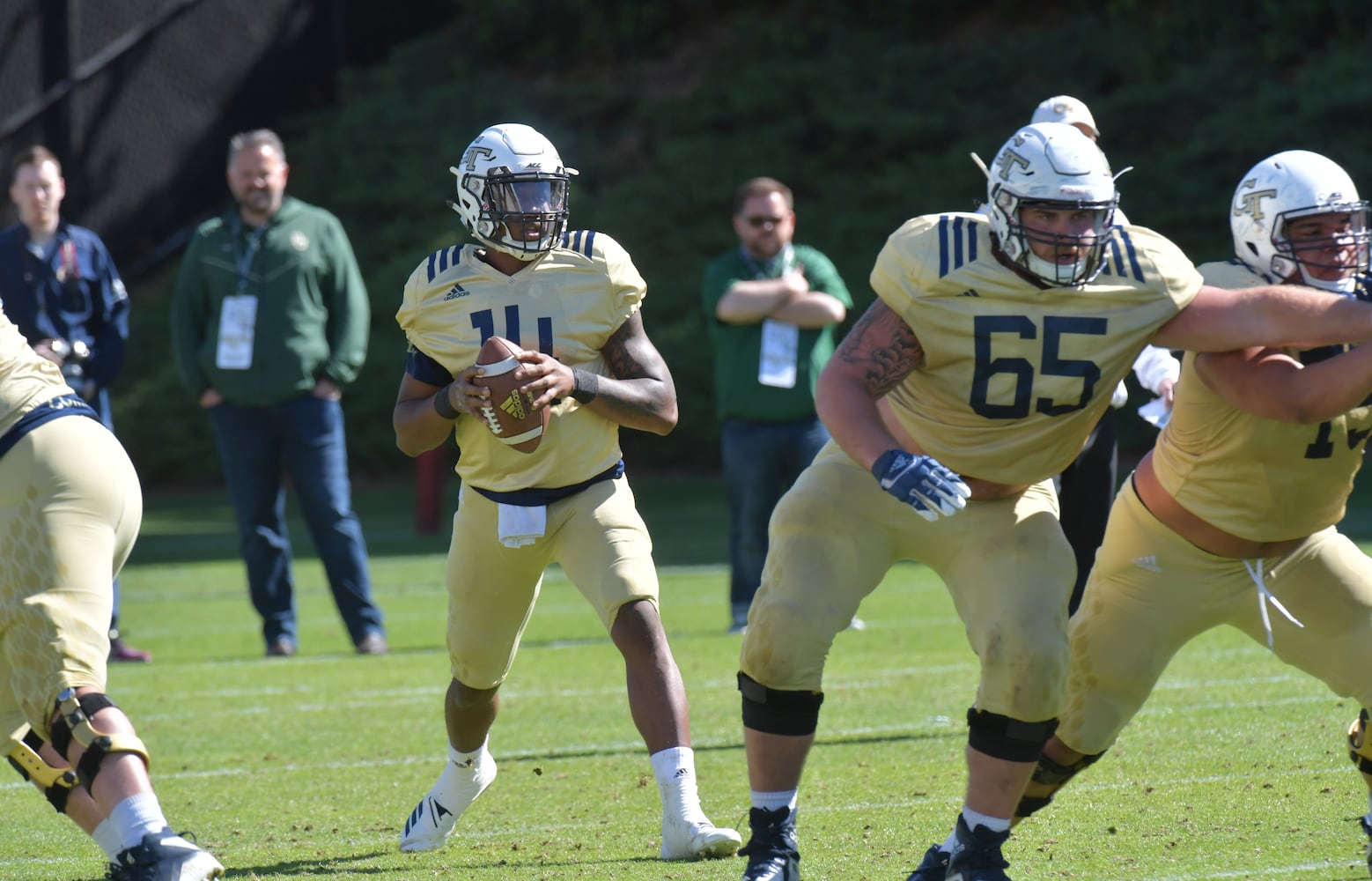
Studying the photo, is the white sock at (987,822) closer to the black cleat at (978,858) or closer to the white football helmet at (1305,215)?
the black cleat at (978,858)

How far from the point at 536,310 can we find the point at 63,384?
118 cm

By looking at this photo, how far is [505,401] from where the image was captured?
4.16 m

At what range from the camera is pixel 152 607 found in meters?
9.91

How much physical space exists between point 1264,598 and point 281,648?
17.2 feet

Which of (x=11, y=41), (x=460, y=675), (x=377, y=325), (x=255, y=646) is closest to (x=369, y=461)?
(x=377, y=325)

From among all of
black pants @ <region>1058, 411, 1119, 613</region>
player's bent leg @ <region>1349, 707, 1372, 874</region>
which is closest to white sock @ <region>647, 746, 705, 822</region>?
player's bent leg @ <region>1349, 707, 1372, 874</region>

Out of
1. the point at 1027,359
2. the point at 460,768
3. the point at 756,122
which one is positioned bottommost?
the point at 756,122

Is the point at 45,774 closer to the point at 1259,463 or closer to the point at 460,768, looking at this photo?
the point at 460,768

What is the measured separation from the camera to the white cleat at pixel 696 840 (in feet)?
13.3

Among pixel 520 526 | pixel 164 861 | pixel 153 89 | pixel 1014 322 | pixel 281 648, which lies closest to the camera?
pixel 164 861

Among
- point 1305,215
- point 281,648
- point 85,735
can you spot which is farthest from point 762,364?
point 85,735

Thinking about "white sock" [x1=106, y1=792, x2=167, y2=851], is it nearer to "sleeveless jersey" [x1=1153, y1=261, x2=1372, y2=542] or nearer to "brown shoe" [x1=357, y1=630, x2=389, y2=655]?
"sleeveless jersey" [x1=1153, y1=261, x2=1372, y2=542]

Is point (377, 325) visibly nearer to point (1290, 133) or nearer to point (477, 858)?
point (1290, 133)

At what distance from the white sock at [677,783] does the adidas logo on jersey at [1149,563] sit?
1.19 m
